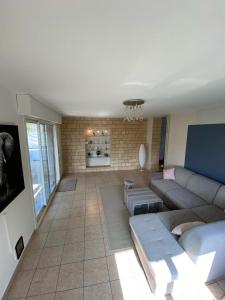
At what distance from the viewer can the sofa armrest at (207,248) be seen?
1403 millimetres

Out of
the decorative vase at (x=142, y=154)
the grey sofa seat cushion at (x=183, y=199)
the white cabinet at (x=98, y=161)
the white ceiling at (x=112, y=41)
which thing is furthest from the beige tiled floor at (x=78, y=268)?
the decorative vase at (x=142, y=154)

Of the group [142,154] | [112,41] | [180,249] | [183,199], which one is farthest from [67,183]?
[112,41]

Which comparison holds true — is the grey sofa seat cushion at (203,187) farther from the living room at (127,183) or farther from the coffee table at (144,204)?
the coffee table at (144,204)

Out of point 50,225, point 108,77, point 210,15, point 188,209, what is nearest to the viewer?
point 210,15

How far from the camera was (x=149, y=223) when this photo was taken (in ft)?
6.55

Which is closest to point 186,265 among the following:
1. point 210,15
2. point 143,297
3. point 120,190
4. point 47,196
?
point 143,297

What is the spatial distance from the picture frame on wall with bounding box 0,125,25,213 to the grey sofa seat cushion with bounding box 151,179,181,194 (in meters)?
2.75

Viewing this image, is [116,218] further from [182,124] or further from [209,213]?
[182,124]

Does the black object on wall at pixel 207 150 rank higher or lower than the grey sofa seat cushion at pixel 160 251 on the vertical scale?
higher

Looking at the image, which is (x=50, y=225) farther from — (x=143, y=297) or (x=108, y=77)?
(x=108, y=77)

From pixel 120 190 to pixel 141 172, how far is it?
1876 mm

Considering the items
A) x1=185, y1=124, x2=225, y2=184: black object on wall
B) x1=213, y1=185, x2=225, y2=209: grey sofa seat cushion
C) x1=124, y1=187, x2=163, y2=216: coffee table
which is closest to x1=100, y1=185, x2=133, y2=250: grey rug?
x1=124, y1=187, x2=163, y2=216: coffee table

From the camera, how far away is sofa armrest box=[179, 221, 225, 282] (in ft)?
4.60

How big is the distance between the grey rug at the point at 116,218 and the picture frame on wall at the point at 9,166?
155cm
